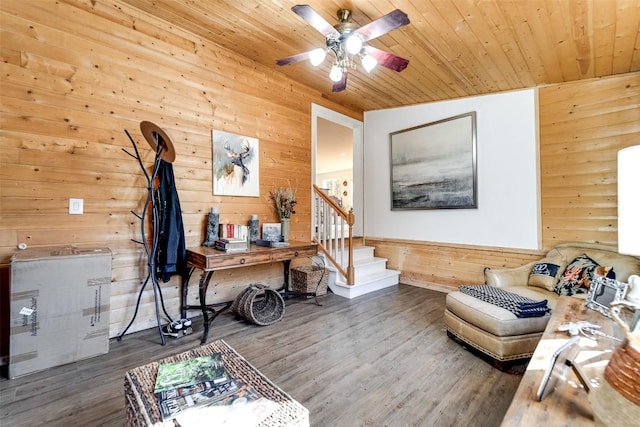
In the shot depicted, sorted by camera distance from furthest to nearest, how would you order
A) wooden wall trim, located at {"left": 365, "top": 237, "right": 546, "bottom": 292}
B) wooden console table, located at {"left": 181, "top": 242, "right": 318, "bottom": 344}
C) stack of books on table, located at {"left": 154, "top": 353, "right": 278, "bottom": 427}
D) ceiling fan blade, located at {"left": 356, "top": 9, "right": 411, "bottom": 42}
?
wooden wall trim, located at {"left": 365, "top": 237, "right": 546, "bottom": 292}
wooden console table, located at {"left": 181, "top": 242, "right": 318, "bottom": 344}
ceiling fan blade, located at {"left": 356, "top": 9, "right": 411, "bottom": 42}
stack of books on table, located at {"left": 154, "top": 353, "right": 278, "bottom": 427}

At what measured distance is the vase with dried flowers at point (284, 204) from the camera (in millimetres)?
3572

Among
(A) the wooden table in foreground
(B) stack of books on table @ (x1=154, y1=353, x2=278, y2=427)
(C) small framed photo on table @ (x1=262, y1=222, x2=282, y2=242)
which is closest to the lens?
(A) the wooden table in foreground

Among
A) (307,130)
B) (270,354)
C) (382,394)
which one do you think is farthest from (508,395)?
(307,130)

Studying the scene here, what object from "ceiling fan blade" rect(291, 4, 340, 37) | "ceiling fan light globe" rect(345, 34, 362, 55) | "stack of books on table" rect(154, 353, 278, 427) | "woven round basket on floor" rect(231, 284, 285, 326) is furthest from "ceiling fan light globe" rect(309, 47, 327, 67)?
"stack of books on table" rect(154, 353, 278, 427)

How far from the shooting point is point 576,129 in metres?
3.32

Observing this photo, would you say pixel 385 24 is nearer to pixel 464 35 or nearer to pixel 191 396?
pixel 464 35

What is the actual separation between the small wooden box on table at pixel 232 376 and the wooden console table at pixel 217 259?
1.09m

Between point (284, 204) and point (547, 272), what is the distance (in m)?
3.06

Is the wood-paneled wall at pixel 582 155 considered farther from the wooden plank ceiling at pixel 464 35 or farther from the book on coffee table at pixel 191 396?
the book on coffee table at pixel 191 396

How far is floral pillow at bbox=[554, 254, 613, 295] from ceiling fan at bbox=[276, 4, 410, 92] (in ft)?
8.58

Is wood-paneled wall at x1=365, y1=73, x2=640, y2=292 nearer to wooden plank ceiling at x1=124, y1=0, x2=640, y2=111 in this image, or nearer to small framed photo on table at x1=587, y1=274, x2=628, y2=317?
wooden plank ceiling at x1=124, y1=0, x2=640, y2=111

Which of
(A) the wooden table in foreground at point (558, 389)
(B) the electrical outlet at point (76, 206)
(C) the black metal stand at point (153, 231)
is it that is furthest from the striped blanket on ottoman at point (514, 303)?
(B) the electrical outlet at point (76, 206)

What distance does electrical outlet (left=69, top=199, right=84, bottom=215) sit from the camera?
7.74 feet

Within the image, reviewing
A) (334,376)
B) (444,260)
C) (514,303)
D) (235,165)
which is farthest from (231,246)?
(444,260)
